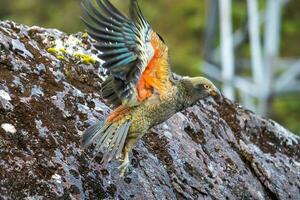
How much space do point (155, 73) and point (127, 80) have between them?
11.4 inches

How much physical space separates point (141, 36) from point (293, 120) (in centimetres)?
1448

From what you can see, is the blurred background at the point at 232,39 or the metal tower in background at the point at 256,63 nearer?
the metal tower in background at the point at 256,63

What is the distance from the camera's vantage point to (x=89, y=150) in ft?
18.4

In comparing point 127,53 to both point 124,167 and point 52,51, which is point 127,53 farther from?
point 52,51

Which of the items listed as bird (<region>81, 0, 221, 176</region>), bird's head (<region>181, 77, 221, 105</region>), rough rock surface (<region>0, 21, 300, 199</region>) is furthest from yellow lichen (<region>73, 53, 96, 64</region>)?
bird's head (<region>181, 77, 221, 105</region>)

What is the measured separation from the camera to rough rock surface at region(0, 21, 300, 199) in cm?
523

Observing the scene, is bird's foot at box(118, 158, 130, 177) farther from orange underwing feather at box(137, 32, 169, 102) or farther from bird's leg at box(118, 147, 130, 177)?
orange underwing feather at box(137, 32, 169, 102)

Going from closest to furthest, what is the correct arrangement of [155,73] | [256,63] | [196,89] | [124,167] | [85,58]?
[124,167]
[155,73]
[196,89]
[85,58]
[256,63]

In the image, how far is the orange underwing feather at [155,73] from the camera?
571cm

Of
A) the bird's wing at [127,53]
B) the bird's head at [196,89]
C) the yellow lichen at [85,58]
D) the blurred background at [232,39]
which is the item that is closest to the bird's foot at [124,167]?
the bird's wing at [127,53]

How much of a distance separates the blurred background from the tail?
10.3 metres

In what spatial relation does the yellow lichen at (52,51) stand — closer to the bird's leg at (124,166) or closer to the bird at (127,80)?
the bird at (127,80)

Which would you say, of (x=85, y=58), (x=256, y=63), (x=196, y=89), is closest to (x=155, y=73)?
Answer: (x=196, y=89)

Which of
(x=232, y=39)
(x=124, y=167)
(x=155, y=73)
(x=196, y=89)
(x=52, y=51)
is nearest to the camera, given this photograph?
(x=124, y=167)
